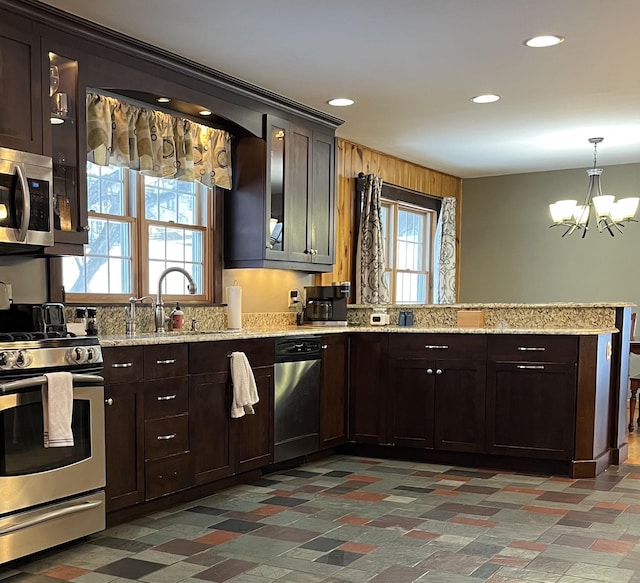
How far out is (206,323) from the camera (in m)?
4.88

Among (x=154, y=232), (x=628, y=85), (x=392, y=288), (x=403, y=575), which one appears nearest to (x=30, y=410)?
(x=403, y=575)

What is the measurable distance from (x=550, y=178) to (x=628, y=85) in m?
3.30

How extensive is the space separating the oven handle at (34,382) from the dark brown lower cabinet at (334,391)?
2.07 m

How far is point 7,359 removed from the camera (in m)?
2.86

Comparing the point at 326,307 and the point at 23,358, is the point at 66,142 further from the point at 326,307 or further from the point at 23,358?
the point at 326,307

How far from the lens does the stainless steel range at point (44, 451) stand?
2.87 metres

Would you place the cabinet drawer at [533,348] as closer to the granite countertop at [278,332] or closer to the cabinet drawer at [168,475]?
the granite countertop at [278,332]

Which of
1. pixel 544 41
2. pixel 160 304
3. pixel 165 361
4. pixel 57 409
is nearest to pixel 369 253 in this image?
pixel 160 304

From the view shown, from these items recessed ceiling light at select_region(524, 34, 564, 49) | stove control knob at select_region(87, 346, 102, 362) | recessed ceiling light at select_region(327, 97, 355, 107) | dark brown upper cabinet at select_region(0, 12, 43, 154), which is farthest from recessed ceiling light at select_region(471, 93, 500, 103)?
stove control knob at select_region(87, 346, 102, 362)

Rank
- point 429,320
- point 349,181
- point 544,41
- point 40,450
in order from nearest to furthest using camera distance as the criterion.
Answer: point 40,450 < point 544,41 < point 429,320 < point 349,181

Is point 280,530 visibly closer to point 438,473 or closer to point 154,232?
point 438,473

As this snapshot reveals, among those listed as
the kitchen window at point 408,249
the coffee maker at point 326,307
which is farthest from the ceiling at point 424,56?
the coffee maker at point 326,307

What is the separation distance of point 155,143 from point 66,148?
0.88m

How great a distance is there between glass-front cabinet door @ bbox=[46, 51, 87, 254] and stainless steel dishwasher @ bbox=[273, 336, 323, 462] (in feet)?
4.94
